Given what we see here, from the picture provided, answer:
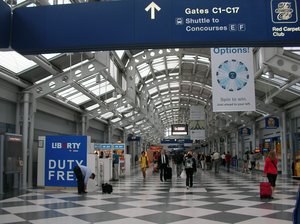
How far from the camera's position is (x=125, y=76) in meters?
25.4

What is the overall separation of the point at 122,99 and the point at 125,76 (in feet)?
5.68

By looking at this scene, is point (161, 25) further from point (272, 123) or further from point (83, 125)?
point (272, 123)

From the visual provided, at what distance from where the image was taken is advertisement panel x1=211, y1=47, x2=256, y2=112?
503 inches

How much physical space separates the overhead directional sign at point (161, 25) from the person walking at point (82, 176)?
6840 mm

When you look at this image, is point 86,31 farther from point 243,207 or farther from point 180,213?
point 243,207

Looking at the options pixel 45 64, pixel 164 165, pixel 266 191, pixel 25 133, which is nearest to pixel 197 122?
pixel 164 165

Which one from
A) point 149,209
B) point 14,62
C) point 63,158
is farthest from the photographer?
point 63,158

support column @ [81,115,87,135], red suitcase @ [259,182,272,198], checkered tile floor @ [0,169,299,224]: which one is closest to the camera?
checkered tile floor @ [0,169,299,224]

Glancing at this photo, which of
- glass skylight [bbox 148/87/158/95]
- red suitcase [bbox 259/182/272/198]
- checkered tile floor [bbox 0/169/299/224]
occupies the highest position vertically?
glass skylight [bbox 148/87/158/95]

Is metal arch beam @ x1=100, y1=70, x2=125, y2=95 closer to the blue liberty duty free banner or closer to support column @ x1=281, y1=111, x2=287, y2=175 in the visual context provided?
the blue liberty duty free banner

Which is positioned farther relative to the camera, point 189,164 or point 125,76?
point 125,76

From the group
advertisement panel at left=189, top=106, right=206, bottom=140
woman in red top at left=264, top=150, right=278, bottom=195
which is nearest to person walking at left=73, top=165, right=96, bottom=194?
woman in red top at left=264, top=150, right=278, bottom=195

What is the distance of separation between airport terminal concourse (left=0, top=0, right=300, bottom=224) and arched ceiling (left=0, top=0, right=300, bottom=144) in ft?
0.24

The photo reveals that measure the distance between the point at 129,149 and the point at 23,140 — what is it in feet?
97.0
